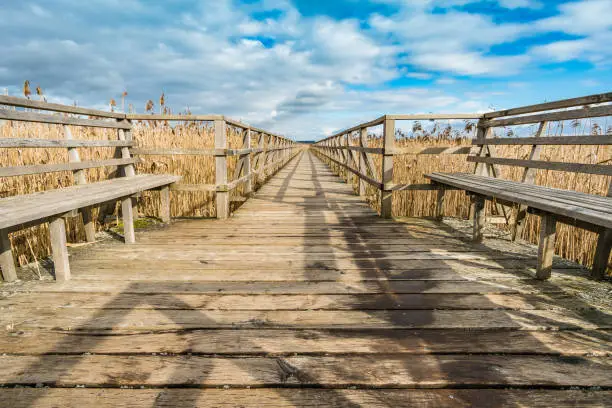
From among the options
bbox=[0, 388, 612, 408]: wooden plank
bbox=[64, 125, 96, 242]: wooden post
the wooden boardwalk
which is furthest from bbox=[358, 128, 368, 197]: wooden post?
bbox=[0, 388, 612, 408]: wooden plank

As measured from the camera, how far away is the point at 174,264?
2.64 m

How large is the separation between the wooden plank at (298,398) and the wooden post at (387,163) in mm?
3121

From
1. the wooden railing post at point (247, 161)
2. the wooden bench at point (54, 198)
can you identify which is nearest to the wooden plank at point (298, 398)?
the wooden bench at point (54, 198)

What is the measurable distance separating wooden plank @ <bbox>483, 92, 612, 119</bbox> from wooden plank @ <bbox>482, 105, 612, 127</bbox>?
54 millimetres

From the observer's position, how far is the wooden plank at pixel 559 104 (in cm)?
237

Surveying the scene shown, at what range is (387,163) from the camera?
4211mm

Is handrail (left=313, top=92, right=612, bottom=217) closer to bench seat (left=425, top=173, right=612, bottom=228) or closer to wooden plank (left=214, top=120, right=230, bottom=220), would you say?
bench seat (left=425, top=173, right=612, bottom=228)

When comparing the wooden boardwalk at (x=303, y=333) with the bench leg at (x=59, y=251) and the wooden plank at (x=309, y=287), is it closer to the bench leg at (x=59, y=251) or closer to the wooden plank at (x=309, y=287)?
the wooden plank at (x=309, y=287)

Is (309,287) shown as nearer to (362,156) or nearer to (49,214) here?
(49,214)

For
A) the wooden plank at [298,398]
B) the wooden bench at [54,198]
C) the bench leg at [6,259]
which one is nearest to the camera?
the wooden plank at [298,398]

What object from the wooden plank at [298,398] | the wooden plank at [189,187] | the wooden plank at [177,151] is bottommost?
the wooden plank at [298,398]

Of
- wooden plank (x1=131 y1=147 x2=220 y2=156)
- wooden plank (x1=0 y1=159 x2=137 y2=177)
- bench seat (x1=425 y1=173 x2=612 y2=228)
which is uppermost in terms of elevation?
wooden plank (x1=131 y1=147 x2=220 y2=156)

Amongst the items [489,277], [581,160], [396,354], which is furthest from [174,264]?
[581,160]

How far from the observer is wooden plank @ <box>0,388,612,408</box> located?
3.95 ft
